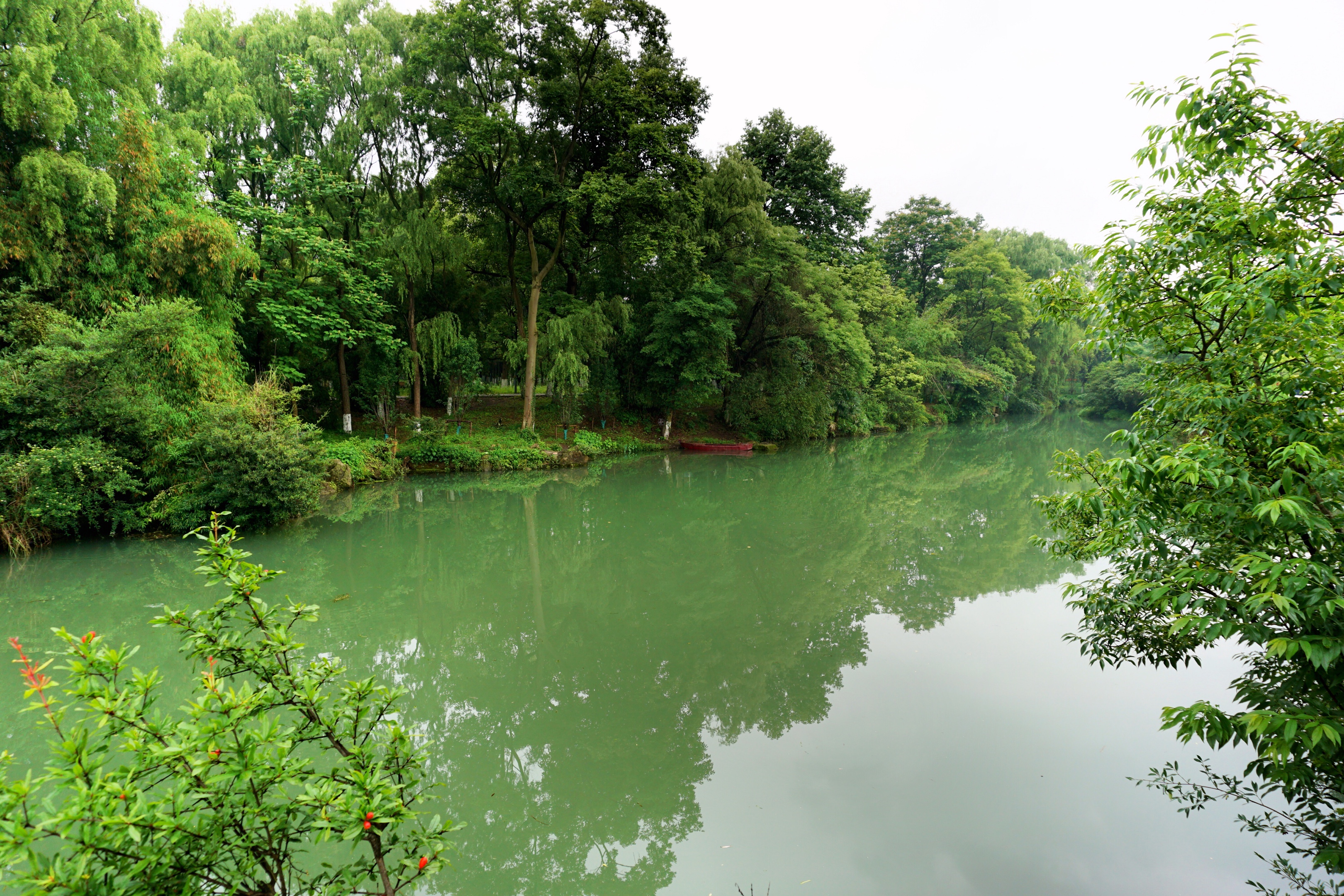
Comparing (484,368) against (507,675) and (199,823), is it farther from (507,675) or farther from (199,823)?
(199,823)

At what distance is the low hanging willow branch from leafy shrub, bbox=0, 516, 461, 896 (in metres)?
14.6

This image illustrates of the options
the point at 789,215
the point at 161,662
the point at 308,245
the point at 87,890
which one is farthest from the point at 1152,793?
the point at 789,215

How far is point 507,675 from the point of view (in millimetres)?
5152

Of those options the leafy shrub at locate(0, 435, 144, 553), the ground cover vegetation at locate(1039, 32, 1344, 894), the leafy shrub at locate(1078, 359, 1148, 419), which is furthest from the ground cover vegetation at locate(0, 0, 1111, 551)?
the leafy shrub at locate(1078, 359, 1148, 419)

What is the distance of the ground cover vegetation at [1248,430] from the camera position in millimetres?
2039

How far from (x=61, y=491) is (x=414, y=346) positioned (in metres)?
8.86

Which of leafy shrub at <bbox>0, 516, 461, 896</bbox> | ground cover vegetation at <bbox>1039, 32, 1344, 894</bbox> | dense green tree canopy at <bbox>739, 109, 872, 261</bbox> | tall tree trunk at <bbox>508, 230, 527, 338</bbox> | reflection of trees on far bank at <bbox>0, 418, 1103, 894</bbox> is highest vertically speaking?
dense green tree canopy at <bbox>739, 109, 872, 261</bbox>

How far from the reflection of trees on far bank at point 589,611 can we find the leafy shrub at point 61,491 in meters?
0.45

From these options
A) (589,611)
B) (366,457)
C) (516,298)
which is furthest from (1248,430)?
(516,298)

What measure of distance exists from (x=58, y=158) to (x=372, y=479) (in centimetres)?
713

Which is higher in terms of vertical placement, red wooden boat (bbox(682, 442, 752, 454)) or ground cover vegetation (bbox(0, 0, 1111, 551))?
ground cover vegetation (bbox(0, 0, 1111, 551))

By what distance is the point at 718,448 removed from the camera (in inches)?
771

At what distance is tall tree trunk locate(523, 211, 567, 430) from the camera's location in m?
16.3

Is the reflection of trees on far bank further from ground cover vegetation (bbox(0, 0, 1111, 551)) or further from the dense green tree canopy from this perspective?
the dense green tree canopy
